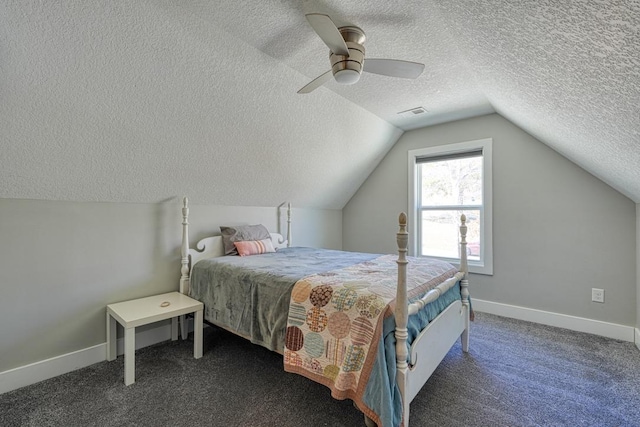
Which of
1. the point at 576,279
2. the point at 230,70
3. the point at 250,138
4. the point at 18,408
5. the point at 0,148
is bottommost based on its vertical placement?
the point at 18,408

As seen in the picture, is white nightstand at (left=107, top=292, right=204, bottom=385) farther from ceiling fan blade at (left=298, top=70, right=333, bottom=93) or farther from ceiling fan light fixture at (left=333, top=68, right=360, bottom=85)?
ceiling fan light fixture at (left=333, top=68, right=360, bottom=85)

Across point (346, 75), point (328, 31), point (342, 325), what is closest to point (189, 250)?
point (342, 325)

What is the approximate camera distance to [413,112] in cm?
329

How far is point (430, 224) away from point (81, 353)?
Result: 3.80m

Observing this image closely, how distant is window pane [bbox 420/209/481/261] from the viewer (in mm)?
3555

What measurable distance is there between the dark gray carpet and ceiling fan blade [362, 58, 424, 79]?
79.3 inches

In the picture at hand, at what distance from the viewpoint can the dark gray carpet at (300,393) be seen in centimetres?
162

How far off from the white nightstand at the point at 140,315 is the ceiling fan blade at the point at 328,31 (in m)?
2.08

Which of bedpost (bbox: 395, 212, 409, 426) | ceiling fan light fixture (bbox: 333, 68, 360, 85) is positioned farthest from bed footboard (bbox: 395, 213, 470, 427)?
ceiling fan light fixture (bbox: 333, 68, 360, 85)

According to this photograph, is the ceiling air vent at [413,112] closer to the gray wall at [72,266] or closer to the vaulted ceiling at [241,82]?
the vaulted ceiling at [241,82]

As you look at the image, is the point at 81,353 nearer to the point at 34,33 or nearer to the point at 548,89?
the point at 34,33

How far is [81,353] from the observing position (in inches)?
86.5

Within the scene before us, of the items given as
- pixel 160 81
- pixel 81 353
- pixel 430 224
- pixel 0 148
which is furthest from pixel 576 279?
pixel 0 148

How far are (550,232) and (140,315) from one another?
3818 mm
